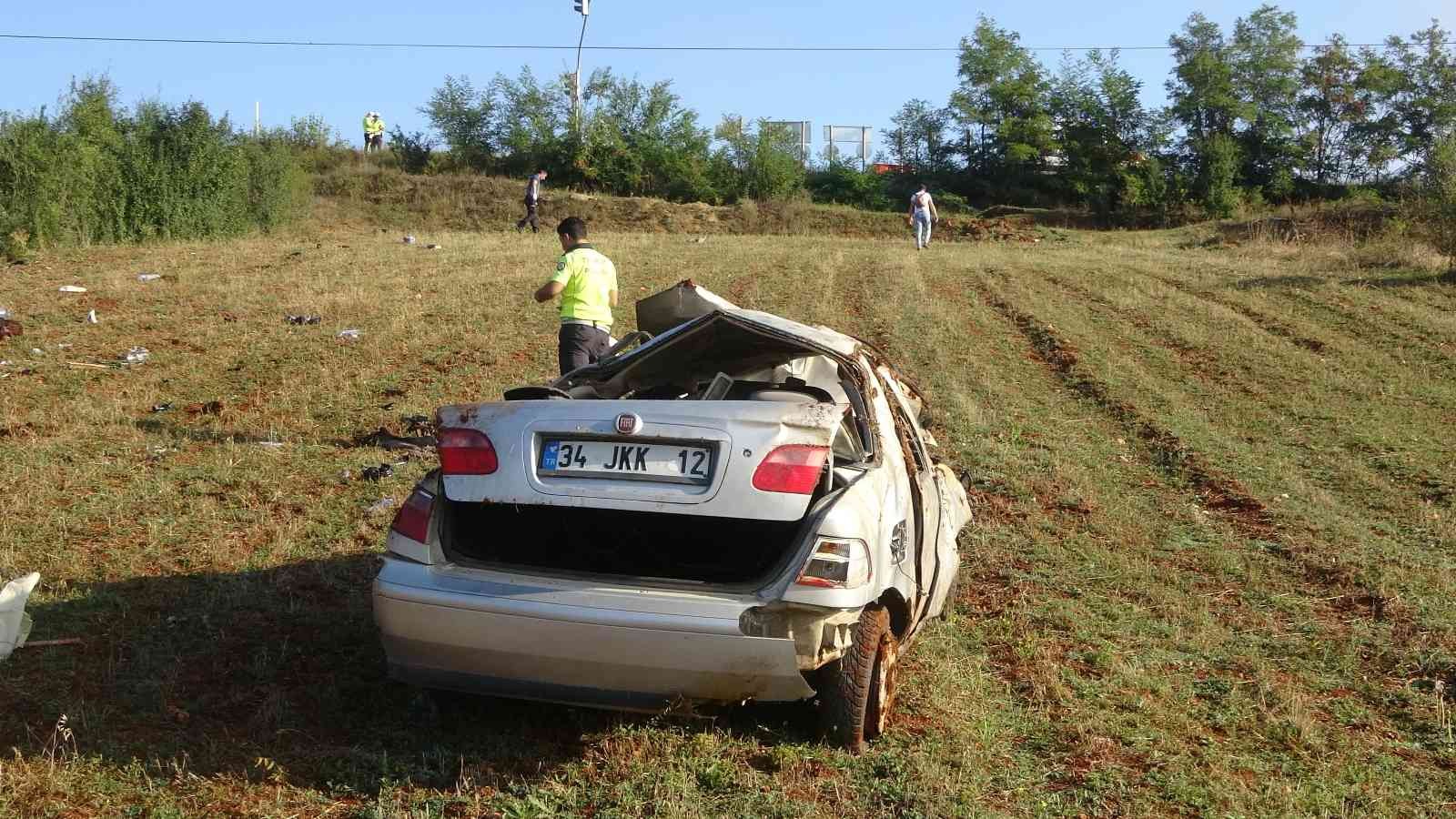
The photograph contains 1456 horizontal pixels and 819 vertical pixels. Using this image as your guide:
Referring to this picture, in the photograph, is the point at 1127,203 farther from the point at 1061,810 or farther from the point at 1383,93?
the point at 1061,810

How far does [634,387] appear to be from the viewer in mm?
5301

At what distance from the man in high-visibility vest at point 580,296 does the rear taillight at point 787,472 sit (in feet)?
15.4

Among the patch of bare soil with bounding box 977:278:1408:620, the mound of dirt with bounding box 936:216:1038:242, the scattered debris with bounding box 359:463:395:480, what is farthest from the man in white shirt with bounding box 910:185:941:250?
the scattered debris with bounding box 359:463:395:480

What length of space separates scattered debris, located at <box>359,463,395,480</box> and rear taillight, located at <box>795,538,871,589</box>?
4.89 meters

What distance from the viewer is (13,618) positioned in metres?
4.84

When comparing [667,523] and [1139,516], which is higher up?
[667,523]

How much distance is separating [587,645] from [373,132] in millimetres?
51362

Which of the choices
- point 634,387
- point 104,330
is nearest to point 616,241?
point 104,330

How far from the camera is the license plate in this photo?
13.0 feet

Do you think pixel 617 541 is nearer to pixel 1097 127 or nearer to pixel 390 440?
pixel 390 440

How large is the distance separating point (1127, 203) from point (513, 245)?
1108 inches

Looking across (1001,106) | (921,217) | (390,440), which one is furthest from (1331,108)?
(390,440)

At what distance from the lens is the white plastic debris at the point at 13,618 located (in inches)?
188

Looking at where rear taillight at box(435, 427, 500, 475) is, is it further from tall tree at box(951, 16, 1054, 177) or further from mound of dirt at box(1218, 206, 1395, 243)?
tall tree at box(951, 16, 1054, 177)
